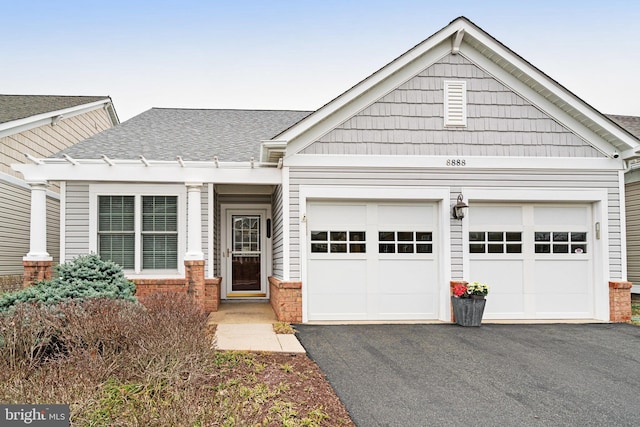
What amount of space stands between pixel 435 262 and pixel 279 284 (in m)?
3.00

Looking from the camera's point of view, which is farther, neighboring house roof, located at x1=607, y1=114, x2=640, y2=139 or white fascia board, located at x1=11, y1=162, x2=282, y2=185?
neighboring house roof, located at x1=607, y1=114, x2=640, y2=139

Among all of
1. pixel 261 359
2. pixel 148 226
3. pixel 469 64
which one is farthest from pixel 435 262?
pixel 148 226

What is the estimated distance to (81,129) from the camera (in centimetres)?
1659

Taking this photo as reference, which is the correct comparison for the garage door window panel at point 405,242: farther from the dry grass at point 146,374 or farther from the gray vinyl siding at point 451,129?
the dry grass at point 146,374

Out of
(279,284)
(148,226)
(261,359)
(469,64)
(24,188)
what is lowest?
(261,359)

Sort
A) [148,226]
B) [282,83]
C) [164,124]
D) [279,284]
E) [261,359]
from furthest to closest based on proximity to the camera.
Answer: [282,83] < [164,124] < [148,226] < [279,284] < [261,359]

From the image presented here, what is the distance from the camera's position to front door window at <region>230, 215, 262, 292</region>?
12.5 meters

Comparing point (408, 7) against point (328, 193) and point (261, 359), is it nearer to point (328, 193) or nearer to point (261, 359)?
point (328, 193)

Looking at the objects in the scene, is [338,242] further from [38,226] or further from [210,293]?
[38,226]

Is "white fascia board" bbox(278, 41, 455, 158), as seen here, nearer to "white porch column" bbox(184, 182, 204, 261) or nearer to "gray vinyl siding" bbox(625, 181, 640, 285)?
"white porch column" bbox(184, 182, 204, 261)

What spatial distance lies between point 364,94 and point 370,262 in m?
3.14

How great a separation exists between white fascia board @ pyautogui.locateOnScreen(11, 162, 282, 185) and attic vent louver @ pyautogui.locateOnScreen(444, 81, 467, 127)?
3399 millimetres

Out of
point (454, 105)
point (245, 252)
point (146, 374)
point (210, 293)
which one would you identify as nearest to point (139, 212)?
point (210, 293)
